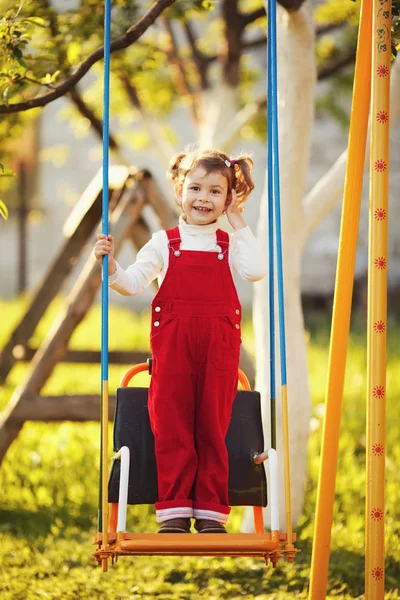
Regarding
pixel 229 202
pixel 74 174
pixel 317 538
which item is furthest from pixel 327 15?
pixel 74 174

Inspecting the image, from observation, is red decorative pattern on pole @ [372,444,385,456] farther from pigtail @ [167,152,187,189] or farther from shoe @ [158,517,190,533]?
pigtail @ [167,152,187,189]

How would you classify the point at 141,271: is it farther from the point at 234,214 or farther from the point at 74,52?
the point at 74,52

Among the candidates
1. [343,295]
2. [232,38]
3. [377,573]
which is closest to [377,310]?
[343,295]

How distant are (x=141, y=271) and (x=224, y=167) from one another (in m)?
0.46

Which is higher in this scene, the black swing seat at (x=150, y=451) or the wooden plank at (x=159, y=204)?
the wooden plank at (x=159, y=204)

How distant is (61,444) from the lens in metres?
6.35

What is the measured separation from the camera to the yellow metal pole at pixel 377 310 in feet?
10.1

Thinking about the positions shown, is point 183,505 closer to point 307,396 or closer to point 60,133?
point 307,396

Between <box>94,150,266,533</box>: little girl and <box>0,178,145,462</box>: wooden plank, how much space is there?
5.66 feet

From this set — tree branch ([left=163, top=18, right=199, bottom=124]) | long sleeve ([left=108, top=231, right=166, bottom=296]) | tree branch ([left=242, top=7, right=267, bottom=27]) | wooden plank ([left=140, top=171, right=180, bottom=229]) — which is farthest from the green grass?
tree branch ([left=242, top=7, right=267, bottom=27])

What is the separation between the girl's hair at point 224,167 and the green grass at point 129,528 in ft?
5.68

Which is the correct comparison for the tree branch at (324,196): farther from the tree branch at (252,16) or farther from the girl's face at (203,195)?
the tree branch at (252,16)

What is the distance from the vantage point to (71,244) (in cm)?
539

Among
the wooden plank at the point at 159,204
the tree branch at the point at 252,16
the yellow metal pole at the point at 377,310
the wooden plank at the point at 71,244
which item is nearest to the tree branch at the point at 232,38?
the tree branch at the point at 252,16
